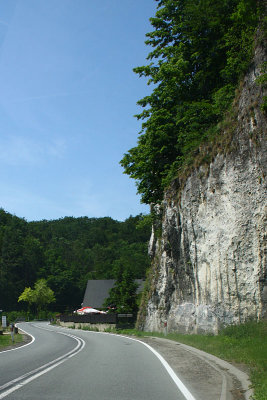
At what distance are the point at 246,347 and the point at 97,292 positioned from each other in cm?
6814

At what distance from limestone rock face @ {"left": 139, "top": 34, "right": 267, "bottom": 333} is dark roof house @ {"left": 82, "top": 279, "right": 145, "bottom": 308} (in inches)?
2095

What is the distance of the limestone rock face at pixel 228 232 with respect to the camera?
54.1ft

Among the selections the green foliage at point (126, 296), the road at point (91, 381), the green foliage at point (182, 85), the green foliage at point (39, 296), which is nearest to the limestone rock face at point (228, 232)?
the green foliage at point (182, 85)

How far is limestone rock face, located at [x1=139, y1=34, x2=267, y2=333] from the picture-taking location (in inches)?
649

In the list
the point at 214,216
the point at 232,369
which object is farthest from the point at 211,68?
the point at 232,369

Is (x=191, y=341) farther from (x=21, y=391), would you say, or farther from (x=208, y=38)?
(x=208, y=38)

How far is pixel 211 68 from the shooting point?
90.2 feet

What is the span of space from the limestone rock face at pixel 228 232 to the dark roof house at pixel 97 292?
53.2 metres

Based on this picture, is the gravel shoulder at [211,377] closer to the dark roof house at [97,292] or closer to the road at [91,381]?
the road at [91,381]

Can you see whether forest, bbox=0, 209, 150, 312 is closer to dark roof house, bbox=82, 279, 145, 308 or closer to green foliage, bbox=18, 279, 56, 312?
dark roof house, bbox=82, 279, 145, 308

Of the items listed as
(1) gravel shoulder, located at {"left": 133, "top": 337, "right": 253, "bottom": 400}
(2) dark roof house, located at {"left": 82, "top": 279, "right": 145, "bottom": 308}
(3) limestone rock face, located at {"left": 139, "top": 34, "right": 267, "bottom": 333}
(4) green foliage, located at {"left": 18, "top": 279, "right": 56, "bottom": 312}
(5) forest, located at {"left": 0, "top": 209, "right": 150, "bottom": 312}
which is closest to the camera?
(1) gravel shoulder, located at {"left": 133, "top": 337, "right": 253, "bottom": 400}

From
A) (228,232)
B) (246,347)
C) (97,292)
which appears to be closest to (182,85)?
(228,232)

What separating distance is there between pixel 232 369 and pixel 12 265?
109 m

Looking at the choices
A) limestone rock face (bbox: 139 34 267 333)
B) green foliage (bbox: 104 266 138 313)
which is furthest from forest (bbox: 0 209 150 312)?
limestone rock face (bbox: 139 34 267 333)
